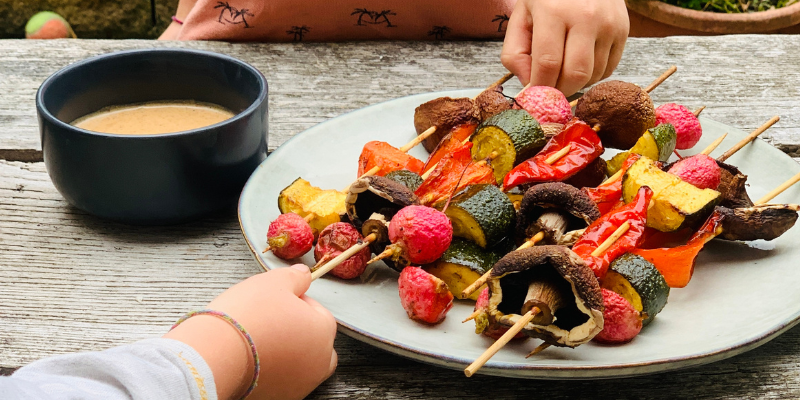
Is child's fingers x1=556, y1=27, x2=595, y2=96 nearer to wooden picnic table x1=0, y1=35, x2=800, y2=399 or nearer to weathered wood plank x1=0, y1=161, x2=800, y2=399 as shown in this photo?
wooden picnic table x1=0, y1=35, x2=800, y2=399

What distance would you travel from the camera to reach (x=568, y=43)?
1812 millimetres

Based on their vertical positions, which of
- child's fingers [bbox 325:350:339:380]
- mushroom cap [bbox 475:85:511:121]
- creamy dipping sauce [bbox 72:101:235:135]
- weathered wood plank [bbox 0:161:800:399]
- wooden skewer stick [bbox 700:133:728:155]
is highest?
mushroom cap [bbox 475:85:511:121]

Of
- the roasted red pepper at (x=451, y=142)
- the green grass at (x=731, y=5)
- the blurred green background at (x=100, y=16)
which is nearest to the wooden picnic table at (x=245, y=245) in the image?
the roasted red pepper at (x=451, y=142)

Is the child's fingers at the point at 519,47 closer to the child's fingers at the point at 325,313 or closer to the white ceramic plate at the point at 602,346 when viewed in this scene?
the white ceramic plate at the point at 602,346

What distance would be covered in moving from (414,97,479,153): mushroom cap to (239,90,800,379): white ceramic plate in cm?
19

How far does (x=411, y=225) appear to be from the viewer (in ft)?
3.77

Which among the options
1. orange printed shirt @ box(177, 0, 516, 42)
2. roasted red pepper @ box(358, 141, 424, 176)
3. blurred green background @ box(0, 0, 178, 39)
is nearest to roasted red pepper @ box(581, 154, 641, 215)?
roasted red pepper @ box(358, 141, 424, 176)

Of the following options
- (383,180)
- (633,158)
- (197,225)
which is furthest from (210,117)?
(633,158)

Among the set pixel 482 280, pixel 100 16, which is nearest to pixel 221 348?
pixel 482 280

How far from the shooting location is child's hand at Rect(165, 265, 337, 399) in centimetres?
93

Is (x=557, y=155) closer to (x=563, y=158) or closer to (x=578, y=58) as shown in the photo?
(x=563, y=158)

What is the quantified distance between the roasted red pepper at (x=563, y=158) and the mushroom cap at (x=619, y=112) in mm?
55

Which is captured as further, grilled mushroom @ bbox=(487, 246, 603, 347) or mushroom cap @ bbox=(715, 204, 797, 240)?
mushroom cap @ bbox=(715, 204, 797, 240)

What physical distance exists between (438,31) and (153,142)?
1404mm
